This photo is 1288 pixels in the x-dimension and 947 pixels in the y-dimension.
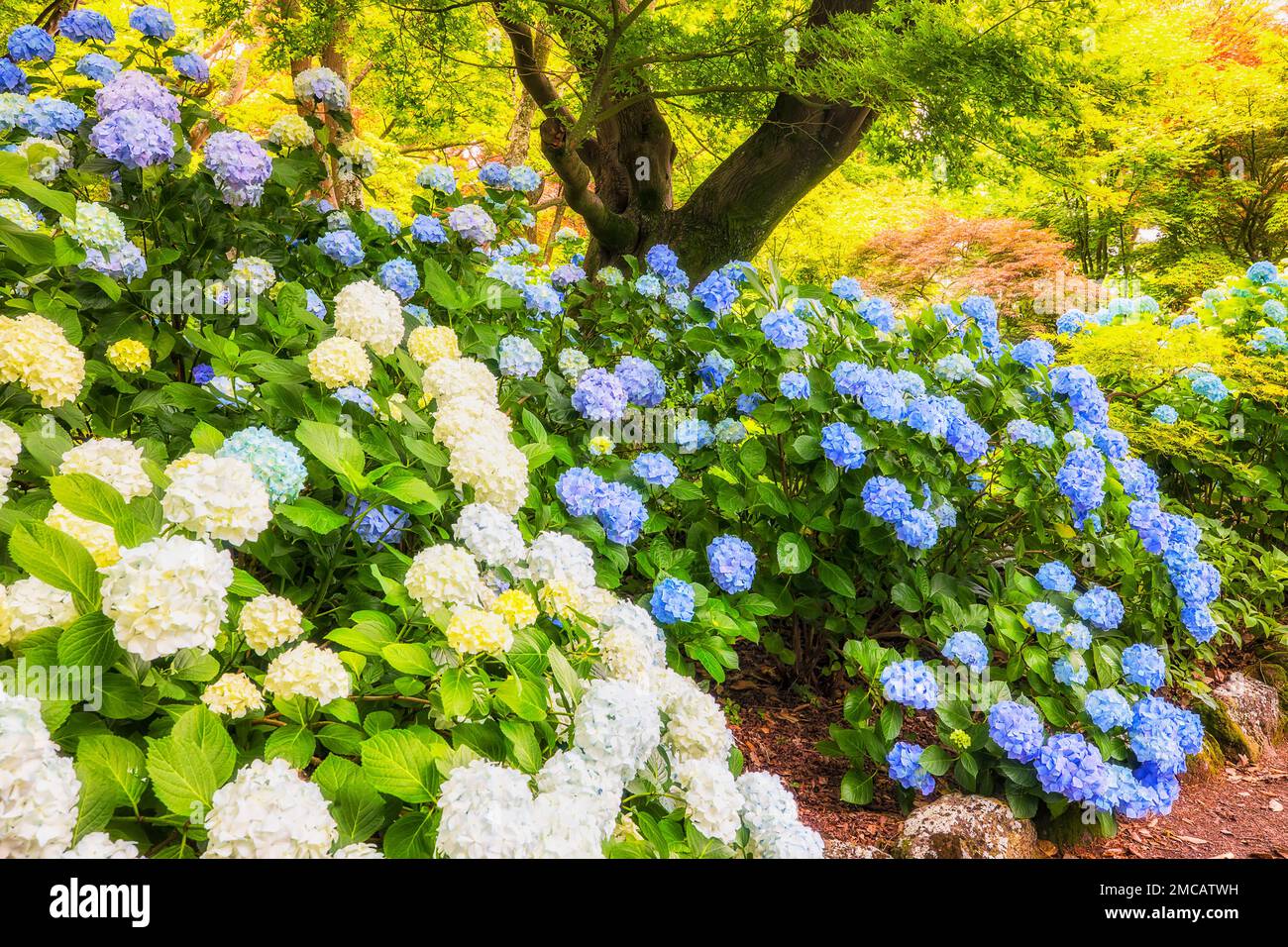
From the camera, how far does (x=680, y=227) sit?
436 cm

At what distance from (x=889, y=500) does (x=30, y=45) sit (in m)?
3.01

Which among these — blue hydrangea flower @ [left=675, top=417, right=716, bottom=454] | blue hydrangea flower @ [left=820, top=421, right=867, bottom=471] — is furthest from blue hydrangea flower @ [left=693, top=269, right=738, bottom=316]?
blue hydrangea flower @ [left=820, top=421, right=867, bottom=471]

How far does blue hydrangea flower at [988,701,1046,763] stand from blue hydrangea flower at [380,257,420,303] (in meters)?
2.23

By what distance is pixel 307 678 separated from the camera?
120cm

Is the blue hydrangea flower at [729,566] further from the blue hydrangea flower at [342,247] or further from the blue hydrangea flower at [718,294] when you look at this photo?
the blue hydrangea flower at [342,247]

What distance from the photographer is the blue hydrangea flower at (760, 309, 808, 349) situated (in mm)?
2693

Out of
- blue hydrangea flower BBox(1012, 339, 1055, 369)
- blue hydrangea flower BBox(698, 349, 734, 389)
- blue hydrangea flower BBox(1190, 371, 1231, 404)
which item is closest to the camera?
blue hydrangea flower BBox(698, 349, 734, 389)

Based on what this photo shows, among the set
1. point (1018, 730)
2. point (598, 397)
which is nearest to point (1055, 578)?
point (1018, 730)

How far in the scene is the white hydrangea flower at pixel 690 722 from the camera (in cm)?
161

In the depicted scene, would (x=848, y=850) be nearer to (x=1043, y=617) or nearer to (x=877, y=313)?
(x=1043, y=617)

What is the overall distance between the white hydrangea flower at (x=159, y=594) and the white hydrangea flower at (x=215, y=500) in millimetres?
154

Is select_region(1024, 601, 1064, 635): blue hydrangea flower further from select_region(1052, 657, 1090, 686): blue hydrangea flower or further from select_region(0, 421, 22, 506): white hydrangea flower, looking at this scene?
select_region(0, 421, 22, 506): white hydrangea flower
